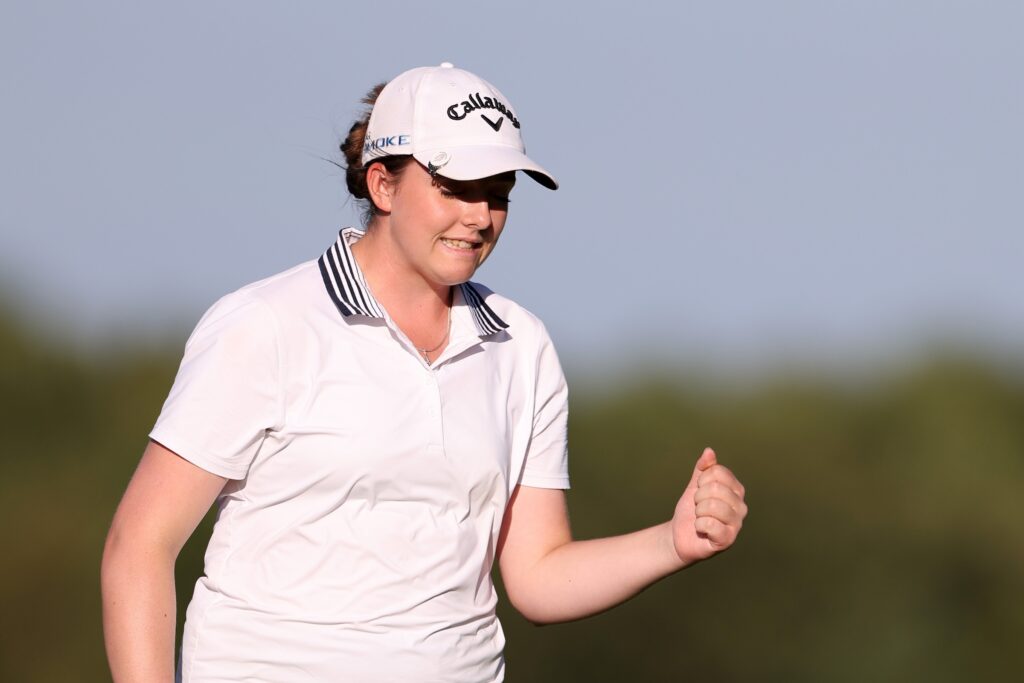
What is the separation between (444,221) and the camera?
3184 mm

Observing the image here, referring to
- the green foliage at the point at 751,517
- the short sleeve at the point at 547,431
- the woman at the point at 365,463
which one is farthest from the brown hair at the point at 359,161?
the green foliage at the point at 751,517

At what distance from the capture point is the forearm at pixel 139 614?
294cm

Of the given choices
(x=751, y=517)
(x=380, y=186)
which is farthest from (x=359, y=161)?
(x=751, y=517)

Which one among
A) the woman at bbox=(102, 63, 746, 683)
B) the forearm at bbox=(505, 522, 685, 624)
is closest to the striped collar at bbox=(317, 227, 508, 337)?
the woman at bbox=(102, 63, 746, 683)

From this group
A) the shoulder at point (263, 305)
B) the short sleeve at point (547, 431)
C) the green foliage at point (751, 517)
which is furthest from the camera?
the green foliage at point (751, 517)

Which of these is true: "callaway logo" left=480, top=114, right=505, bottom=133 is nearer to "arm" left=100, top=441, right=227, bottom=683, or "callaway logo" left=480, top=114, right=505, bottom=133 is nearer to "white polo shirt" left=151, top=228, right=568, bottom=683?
"white polo shirt" left=151, top=228, right=568, bottom=683

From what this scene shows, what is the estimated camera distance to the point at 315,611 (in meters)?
3.04

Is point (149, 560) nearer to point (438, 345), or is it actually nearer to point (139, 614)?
point (139, 614)

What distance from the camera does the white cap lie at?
316cm

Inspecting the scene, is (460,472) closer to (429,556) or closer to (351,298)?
(429,556)

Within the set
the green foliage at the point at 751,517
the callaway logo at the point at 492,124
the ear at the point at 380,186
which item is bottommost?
the green foliage at the point at 751,517

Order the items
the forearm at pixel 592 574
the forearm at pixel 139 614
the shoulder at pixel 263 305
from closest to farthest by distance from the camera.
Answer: the forearm at pixel 139 614
the shoulder at pixel 263 305
the forearm at pixel 592 574

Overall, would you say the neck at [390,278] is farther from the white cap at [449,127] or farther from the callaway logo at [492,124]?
the callaway logo at [492,124]

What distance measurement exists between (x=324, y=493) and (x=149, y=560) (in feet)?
1.03
